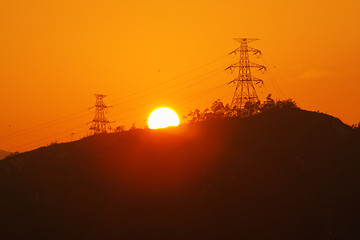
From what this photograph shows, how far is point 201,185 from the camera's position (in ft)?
201

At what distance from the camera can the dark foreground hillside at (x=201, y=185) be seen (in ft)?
180

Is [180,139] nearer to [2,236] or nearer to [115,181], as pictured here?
[115,181]

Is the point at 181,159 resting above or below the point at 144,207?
above

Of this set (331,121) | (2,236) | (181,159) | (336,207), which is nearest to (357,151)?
(331,121)

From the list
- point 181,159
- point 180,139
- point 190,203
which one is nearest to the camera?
point 190,203

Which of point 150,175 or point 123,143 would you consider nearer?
point 150,175

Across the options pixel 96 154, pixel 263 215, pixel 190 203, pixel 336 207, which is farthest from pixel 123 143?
pixel 336 207

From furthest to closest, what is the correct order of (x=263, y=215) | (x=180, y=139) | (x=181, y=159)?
(x=180, y=139), (x=181, y=159), (x=263, y=215)

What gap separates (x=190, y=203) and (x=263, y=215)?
29.1 ft

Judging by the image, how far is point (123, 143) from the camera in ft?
248

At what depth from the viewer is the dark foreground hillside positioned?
5488 cm

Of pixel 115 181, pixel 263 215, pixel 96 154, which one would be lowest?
pixel 263 215

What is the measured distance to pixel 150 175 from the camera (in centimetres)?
6619

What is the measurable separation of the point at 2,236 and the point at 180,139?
28076 mm
